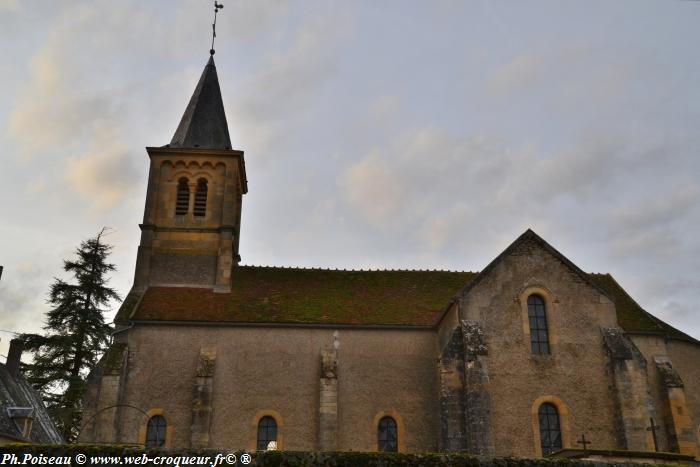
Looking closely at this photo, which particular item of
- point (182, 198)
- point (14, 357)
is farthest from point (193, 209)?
point (14, 357)

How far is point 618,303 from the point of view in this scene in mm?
27328

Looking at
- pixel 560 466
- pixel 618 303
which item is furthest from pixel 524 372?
pixel 560 466

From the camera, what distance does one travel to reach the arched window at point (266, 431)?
916 inches

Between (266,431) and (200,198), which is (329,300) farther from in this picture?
(200,198)

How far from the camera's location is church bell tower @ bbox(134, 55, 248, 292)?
94.2 feet

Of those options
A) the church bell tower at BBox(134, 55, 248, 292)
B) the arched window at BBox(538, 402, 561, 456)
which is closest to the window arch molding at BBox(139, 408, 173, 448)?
the church bell tower at BBox(134, 55, 248, 292)

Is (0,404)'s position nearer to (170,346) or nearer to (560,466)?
(170,346)

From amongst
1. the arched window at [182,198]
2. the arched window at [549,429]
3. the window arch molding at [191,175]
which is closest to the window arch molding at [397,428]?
the arched window at [549,429]

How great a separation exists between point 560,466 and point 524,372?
1291 centimetres

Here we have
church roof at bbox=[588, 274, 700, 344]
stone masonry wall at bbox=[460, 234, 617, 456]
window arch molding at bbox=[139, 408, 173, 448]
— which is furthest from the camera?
church roof at bbox=[588, 274, 700, 344]

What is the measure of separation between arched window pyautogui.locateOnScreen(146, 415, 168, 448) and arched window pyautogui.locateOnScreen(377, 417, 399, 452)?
8098mm

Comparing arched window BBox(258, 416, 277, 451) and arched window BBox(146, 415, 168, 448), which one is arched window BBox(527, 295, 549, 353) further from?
arched window BBox(146, 415, 168, 448)

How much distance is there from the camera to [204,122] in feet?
109

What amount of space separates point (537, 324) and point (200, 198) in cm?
1735
